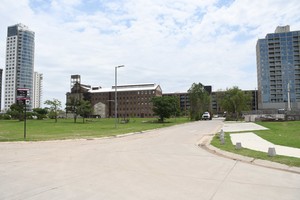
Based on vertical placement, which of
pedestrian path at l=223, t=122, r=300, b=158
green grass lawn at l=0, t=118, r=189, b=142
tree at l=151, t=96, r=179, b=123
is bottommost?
green grass lawn at l=0, t=118, r=189, b=142

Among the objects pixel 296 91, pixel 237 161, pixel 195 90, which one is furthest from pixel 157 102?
pixel 296 91

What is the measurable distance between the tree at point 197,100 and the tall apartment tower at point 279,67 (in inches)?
2647

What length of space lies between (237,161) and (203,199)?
6.22 meters

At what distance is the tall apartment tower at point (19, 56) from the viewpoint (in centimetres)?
11994

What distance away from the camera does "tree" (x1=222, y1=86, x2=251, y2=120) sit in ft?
253

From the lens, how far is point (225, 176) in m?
8.78

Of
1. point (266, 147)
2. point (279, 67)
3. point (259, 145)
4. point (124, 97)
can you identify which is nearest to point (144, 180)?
point (266, 147)

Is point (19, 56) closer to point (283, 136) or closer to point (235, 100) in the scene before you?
point (235, 100)

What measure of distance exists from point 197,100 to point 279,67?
259ft

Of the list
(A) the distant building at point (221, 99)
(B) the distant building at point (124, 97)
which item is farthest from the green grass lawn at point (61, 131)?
(B) the distant building at point (124, 97)

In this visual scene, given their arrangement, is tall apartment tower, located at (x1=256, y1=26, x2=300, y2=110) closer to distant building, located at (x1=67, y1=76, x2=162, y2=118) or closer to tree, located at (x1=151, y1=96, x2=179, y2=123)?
distant building, located at (x1=67, y1=76, x2=162, y2=118)

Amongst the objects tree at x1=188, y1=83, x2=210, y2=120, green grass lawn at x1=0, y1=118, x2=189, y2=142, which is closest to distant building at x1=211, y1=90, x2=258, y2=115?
tree at x1=188, y1=83, x2=210, y2=120

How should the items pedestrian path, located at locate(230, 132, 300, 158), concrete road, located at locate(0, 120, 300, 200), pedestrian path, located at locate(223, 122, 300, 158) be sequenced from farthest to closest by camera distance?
pedestrian path, located at locate(223, 122, 300, 158) → pedestrian path, located at locate(230, 132, 300, 158) → concrete road, located at locate(0, 120, 300, 200)

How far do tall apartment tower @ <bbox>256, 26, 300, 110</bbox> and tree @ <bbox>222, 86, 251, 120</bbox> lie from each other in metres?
67.3
